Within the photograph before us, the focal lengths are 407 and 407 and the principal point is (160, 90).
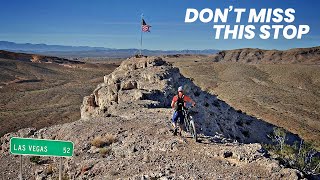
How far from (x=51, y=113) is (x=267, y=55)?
139235mm

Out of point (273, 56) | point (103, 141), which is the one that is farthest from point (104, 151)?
point (273, 56)

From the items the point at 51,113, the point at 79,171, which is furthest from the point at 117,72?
the point at 51,113

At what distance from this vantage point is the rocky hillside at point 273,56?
16562 cm

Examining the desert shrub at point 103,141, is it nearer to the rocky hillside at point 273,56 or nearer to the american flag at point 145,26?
the american flag at point 145,26

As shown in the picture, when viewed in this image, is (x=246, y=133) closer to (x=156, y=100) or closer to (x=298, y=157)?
(x=298, y=157)

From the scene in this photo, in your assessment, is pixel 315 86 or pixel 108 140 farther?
pixel 315 86

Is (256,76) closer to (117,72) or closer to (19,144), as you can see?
(117,72)

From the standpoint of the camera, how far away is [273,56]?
576 ft

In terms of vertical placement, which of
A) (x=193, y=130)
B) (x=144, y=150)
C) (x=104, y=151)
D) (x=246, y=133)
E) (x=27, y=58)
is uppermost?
(x=193, y=130)

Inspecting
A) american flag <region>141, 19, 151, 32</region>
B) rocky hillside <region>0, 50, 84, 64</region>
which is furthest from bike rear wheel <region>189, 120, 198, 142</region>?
rocky hillside <region>0, 50, 84, 64</region>

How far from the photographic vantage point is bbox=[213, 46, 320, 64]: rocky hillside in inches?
6521

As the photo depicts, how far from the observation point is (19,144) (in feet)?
27.7

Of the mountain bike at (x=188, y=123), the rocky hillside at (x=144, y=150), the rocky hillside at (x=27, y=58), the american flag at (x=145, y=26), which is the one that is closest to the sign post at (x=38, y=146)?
the rocky hillside at (x=144, y=150)

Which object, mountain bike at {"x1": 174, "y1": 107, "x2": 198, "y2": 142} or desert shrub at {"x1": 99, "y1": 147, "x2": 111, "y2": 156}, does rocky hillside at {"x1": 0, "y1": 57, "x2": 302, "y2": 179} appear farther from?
mountain bike at {"x1": 174, "y1": 107, "x2": 198, "y2": 142}
